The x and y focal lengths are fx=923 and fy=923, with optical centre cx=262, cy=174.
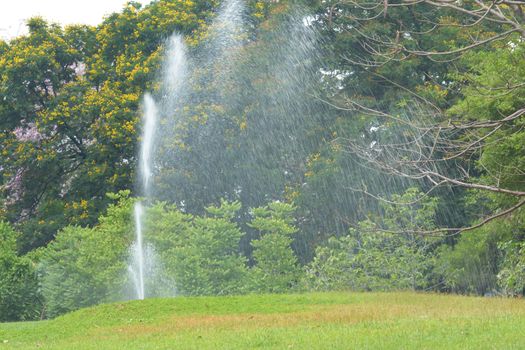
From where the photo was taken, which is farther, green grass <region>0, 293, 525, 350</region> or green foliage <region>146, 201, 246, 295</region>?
green foliage <region>146, 201, 246, 295</region>

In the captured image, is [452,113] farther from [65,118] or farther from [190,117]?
[65,118]

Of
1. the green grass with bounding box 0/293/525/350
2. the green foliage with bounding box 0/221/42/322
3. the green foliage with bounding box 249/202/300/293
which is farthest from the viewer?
the green foliage with bounding box 249/202/300/293

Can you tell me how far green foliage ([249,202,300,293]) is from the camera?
24.5 metres

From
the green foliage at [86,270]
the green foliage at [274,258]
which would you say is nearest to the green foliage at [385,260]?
the green foliage at [274,258]

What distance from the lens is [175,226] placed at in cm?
2508

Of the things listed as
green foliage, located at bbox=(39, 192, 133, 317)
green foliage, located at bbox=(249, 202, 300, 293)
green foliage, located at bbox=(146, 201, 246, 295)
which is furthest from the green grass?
green foliage, located at bbox=(39, 192, 133, 317)

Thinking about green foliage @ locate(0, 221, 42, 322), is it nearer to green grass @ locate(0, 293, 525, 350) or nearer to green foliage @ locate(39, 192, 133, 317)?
green foliage @ locate(39, 192, 133, 317)

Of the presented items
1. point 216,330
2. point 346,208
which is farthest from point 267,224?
point 216,330

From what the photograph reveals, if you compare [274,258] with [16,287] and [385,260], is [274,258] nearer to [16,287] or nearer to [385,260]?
[385,260]

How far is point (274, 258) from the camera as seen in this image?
24859 millimetres

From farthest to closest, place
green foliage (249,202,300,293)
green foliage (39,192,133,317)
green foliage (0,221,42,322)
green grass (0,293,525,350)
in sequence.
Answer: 1. green foliage (249,202,300,293)
2. green foliage (0,221,42,322)
3. green foliage (39,192,133,317)
4. green grass (0,293,525,350)

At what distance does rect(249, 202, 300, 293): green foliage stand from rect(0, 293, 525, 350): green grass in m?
4.20

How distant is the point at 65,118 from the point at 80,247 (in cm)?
817

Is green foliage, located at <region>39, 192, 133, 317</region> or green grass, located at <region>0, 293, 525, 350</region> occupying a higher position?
green foliage, located at <region>39, 192, 133, 317</region>
